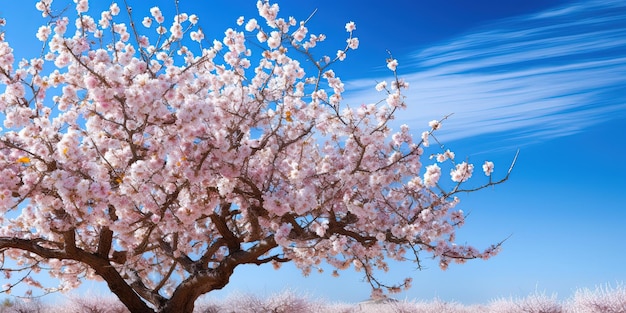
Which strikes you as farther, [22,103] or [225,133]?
[22,103]

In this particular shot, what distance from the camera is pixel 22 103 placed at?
9344 mm

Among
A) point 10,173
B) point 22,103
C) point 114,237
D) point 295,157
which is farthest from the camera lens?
point 114,237

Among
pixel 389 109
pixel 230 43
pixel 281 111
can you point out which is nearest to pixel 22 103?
pixel 230 43

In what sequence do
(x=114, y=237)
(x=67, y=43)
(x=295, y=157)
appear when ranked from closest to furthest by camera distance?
(x=67, y=43) < (x=295, y=157) < (x=114, y=237)

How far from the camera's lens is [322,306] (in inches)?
593

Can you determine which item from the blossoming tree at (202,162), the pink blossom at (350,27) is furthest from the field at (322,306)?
the pink blossom at (350,27)

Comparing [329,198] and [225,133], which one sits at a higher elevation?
[225,133]

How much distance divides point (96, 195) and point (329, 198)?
3492 mm

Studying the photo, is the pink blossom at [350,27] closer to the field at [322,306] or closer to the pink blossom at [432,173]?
the pink blossom at [432,173]

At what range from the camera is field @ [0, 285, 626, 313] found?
13.0 m

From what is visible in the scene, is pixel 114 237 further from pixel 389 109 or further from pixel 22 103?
pixel 389 109

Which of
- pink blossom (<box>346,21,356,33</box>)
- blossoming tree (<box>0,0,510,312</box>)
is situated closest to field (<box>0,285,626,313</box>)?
blossoming tree (<box>0,0,510,312</box>)

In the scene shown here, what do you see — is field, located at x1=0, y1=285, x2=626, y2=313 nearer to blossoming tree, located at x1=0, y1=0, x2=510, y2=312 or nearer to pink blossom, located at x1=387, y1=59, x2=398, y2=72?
blossoming tree, located at x1=0, y1=0, x2=510, y2=312

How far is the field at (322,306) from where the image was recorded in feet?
42.8
